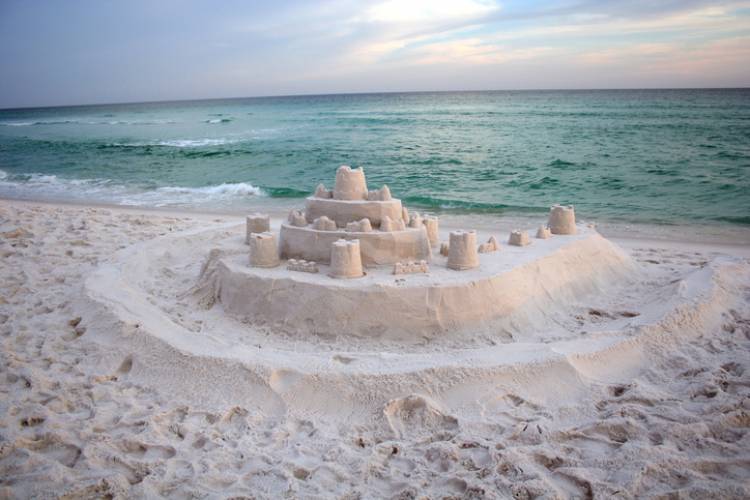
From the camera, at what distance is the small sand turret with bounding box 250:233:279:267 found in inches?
188

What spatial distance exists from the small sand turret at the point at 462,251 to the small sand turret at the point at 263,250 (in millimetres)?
1736

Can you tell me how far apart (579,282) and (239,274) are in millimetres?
3519

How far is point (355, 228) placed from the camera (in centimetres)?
477

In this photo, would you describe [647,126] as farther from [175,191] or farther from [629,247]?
[175,191]

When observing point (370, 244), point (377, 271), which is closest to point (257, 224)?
point (370, 244)

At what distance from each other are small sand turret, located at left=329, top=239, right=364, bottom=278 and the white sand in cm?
59

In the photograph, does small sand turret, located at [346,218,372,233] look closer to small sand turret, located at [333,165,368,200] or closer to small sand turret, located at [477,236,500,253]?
small sand turret, located at [333,165,368,200]

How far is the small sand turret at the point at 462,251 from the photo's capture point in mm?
4566

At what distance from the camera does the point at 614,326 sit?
14.4 ft

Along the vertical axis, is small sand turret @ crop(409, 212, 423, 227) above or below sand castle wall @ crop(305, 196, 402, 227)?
below

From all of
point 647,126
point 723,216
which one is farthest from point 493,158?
point 647,126

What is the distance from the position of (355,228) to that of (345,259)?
481 millimetres

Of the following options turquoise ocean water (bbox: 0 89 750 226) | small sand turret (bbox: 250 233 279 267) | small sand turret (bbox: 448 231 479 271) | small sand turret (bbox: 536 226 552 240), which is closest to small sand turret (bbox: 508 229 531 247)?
small sand turret (bbox: 536 226 552 240)

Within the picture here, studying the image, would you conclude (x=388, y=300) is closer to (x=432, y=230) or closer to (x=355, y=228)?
(x=355, y=228)
